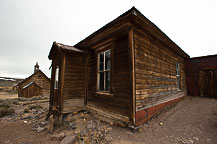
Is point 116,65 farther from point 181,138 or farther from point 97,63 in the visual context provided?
point 181,138

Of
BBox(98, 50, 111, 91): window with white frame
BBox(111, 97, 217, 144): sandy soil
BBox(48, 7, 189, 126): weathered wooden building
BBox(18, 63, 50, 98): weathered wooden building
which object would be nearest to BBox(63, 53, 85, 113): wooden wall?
BBox(48, 7, 189, 126): weathered wooden building

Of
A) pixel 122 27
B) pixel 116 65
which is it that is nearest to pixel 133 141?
pixel 116 65

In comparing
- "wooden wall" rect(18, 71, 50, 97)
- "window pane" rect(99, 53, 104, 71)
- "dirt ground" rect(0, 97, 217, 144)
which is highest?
"window pane" rect(99, 53, 104, 71)

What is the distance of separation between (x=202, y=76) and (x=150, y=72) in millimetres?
8271

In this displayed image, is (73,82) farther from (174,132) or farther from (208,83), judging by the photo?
(208,83)

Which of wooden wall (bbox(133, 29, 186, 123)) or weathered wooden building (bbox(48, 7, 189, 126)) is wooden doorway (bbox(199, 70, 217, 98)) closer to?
weathered wooden building (bbox(48, 7, 189, 126))

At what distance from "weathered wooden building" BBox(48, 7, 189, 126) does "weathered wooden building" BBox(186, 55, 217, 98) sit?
4933 mm

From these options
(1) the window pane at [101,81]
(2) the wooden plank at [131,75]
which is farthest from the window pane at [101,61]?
(2) the wooden plank at [131,75]

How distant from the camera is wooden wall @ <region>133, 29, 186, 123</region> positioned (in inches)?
156

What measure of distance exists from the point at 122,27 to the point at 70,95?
428 cm

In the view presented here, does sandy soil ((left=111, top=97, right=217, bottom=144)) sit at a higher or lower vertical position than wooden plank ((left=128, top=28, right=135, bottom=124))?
lower

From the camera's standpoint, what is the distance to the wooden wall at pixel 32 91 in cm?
1390

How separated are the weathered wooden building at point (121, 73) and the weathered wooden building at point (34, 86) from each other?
11226 mm

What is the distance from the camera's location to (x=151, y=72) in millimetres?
4746
